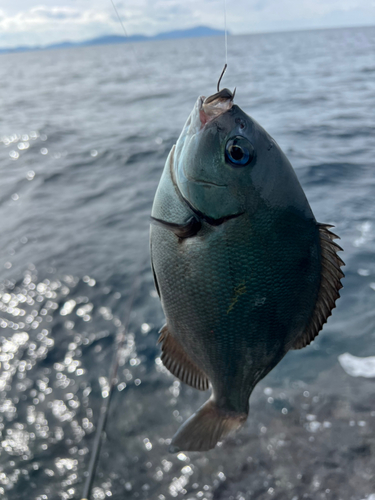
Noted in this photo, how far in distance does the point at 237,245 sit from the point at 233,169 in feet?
0.85

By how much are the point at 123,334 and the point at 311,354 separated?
6.56 feet

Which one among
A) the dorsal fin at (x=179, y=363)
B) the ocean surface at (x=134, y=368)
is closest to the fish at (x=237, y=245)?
the dorsal fin at (x=179, y=363)

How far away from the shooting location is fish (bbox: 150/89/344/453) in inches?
54.6

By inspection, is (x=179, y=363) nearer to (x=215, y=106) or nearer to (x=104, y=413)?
(x=215, y=106)

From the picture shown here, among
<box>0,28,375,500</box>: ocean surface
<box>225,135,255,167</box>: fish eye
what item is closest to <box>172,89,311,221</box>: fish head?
<box>225,135,255,167</box>: fish eye

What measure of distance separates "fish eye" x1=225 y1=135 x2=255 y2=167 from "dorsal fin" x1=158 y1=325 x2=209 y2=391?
77 cm

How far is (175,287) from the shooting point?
5.05 feet

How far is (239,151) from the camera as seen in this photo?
139 centimetres

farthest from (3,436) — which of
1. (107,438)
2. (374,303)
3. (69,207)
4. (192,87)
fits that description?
(192,87)

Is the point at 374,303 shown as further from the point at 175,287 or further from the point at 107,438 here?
the point at 175,287

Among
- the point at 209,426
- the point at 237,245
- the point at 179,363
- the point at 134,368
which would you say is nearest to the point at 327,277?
the point at 237,245

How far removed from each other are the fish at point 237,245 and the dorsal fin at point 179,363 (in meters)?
0.15

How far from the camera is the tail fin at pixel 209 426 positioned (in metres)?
1.77

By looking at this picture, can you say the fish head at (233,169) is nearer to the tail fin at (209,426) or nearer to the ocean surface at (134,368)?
the tail fin at (209,426)
